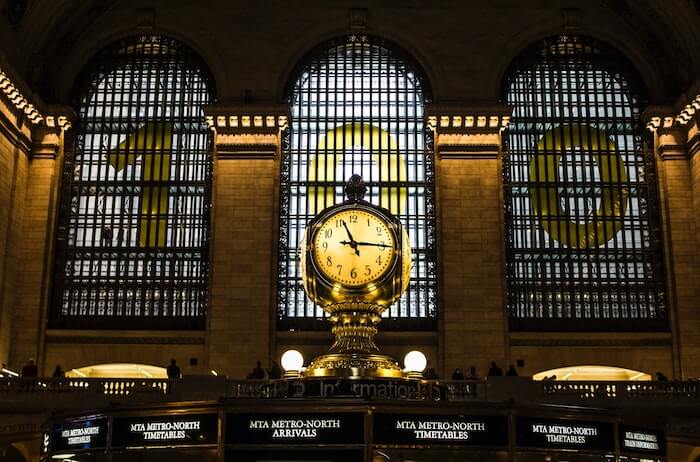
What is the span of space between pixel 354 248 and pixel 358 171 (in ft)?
91.8

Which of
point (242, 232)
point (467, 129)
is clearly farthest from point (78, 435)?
point (467, 129)

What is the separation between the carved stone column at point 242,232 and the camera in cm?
3031

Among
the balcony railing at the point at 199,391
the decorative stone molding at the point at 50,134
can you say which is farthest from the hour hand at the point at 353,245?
the decorative stone molding at the point at 50,134

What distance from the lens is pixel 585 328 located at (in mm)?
30734

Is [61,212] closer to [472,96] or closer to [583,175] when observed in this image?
[472,96]

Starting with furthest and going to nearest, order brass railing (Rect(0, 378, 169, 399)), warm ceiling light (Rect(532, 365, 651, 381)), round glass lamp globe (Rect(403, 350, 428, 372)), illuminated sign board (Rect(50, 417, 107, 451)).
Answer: warm ceiling light (Rect(532, 365, 651, 381)), brass railing (Rect(0, 378, 169, 399)), round glass lamp globe (Rect(403, 350, 428, 372)), illuminated sign board (Rect(50, 417, 107, 451))

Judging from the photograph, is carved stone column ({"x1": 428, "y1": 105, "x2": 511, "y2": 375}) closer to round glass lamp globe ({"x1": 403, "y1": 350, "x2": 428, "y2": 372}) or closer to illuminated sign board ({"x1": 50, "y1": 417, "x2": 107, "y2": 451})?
round glass lamp globe ({"x1": 403, "y1": 350, "x2": 428, "y2": 372})

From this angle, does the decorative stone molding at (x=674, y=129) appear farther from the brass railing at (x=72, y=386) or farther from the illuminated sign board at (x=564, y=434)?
the illuminated sign board at (x=564, y=434)

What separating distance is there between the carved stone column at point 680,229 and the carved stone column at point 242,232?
1236 cm

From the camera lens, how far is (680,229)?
1241 inches

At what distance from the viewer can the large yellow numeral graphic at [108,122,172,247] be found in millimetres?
31984

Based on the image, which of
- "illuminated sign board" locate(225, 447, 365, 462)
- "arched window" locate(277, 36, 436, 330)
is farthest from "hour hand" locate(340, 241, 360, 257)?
"arched window" locate(277, 36, 436, 330)

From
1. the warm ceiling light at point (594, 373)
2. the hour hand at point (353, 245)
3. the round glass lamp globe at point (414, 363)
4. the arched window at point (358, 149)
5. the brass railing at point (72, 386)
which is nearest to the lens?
the hour hand at point (353, 245)

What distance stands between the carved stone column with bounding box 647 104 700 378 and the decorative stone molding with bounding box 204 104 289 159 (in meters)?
12.1
